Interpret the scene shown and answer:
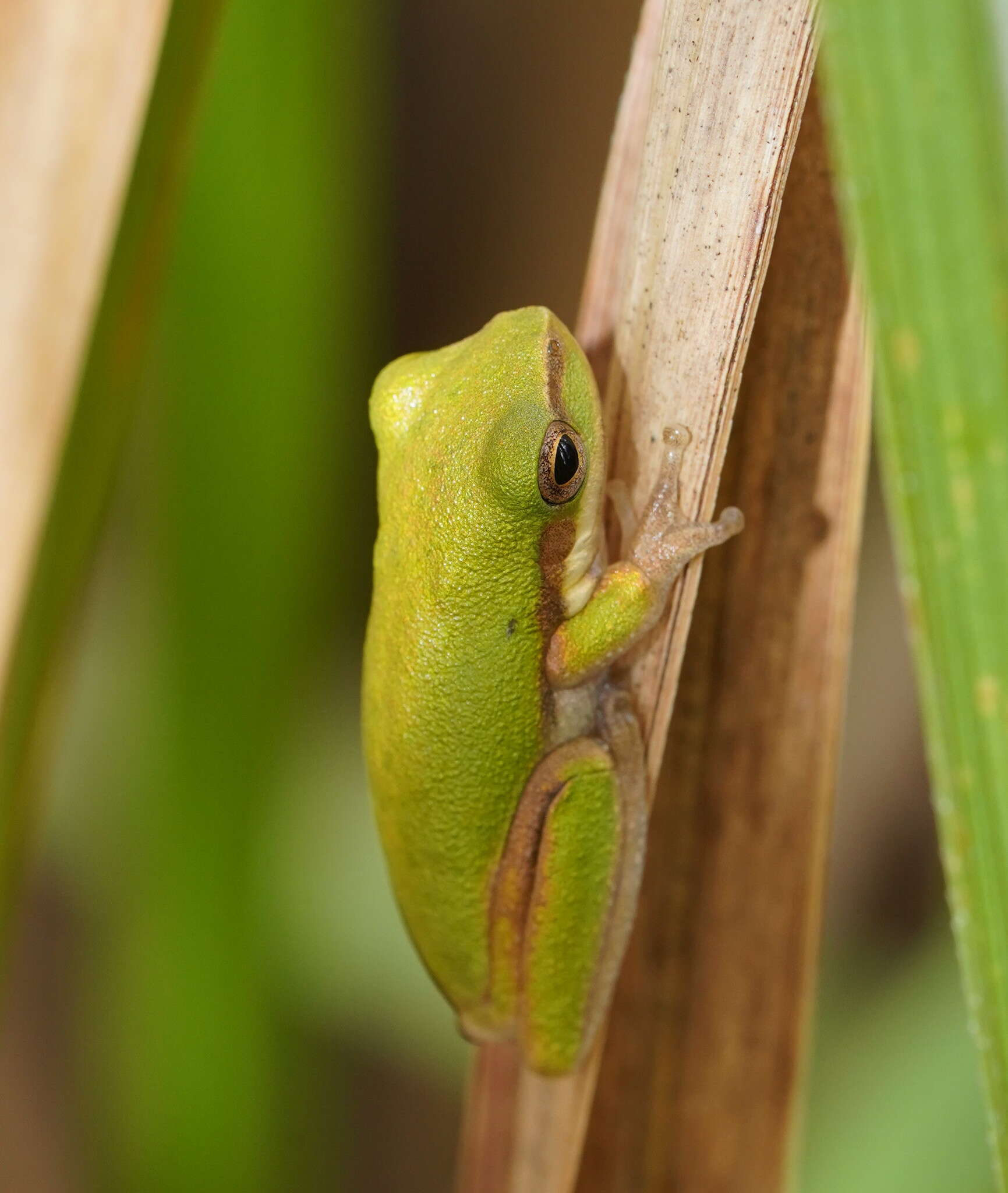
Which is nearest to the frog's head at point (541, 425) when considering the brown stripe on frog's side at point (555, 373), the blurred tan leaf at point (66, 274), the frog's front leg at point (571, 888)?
the brown stripe on frog's side at point (555, 373)

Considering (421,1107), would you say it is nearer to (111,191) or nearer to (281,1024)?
(281,1024)

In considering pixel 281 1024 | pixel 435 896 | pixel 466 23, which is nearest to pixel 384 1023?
pixel 281 1024

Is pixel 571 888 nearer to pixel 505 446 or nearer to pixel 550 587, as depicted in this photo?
pixel 550 587

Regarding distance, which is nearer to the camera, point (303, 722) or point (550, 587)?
point (550, 587)

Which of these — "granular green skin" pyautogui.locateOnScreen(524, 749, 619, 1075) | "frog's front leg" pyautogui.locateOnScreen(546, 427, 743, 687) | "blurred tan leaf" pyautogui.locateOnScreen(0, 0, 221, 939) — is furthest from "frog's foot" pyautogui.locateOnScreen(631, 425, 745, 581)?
"blurred tan leaf" pyautogui.locateOnScreen(0, 0, 221, 939)

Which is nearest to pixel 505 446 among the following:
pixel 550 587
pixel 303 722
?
pixel 550 587

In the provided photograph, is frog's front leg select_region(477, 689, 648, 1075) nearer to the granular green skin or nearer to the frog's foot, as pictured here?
the granular green skin

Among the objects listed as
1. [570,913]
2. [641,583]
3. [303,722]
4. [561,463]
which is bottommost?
[570,913]

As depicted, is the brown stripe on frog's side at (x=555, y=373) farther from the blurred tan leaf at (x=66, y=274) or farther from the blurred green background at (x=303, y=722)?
the blurred green background at (x=303, y=722)
